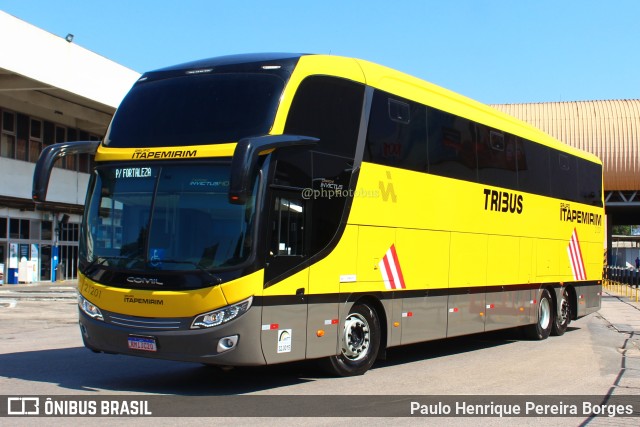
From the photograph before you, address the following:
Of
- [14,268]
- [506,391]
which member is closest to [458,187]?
[506,391]

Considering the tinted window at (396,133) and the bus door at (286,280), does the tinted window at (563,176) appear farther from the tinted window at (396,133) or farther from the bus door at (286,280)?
the bus door at (286,280)

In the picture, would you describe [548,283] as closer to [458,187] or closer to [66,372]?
[458,187]

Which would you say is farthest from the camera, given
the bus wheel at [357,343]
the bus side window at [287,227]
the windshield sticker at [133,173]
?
the bus wheel at [357,343]

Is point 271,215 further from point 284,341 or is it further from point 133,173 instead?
point 133,173

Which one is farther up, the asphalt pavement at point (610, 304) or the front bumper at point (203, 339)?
the front bumper at point (203, 339)

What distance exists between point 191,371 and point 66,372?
5.48ft

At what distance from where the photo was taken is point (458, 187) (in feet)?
44.6

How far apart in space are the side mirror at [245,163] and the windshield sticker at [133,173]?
4.49 feet

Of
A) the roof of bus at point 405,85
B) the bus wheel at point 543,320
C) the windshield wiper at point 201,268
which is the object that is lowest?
the bus wheel at point 543,320

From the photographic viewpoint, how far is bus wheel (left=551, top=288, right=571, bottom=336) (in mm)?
17938

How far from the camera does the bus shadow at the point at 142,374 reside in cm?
987

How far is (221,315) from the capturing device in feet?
29.9

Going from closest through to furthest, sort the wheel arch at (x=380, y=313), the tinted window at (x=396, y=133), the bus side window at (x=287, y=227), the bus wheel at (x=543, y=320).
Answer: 1. the bus side window at (x=287, y=227)
2. the wheel arch at (x=380, y=313)
3. the tinted window at (x=396, y=133)
4. the bus wheel at (x=543, y=320)

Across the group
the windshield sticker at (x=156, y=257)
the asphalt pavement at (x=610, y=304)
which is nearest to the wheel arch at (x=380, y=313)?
the windshield sticker at (x=156, y=257)
